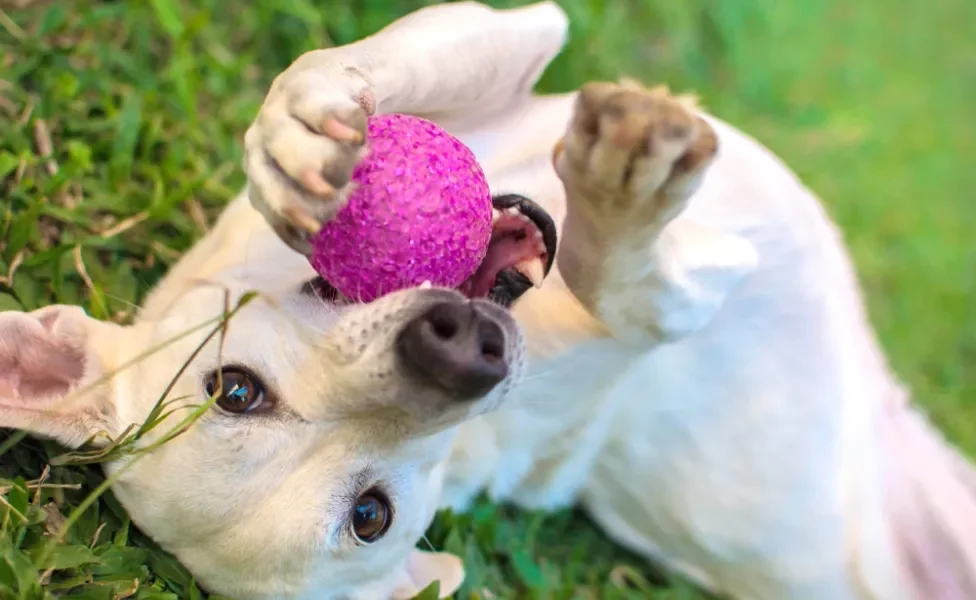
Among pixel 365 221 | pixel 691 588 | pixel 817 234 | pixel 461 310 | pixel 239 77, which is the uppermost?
pixel 365 221

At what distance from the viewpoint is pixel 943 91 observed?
4.88 m

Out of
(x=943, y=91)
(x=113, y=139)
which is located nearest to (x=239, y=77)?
(x=113, y=139)

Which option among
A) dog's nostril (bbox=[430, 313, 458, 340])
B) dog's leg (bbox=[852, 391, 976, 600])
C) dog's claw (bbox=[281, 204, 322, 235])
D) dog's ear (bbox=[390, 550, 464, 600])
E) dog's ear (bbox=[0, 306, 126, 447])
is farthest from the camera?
dog's leg (bbox=[852, 391, 976, 600])

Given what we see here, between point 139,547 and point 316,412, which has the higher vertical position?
point 316,412

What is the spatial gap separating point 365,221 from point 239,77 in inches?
78.0

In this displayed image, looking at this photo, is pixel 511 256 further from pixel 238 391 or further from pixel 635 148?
pixel 238 391

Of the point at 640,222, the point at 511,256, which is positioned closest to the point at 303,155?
the point at 511,256

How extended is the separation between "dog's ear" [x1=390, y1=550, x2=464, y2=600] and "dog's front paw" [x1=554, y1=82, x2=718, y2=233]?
1.11m

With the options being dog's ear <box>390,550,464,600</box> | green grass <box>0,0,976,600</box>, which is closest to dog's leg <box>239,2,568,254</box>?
green grass <box>0,0,976,600</box>

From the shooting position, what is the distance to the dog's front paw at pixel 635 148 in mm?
1523

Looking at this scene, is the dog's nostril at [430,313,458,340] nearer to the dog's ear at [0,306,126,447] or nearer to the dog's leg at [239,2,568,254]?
the dog's leg at [239,2,568,254]

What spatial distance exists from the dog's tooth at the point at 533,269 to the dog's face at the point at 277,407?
4.9 inches

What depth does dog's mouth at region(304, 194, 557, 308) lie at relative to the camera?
184 cm

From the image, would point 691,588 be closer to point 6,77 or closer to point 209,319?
point 209,319
